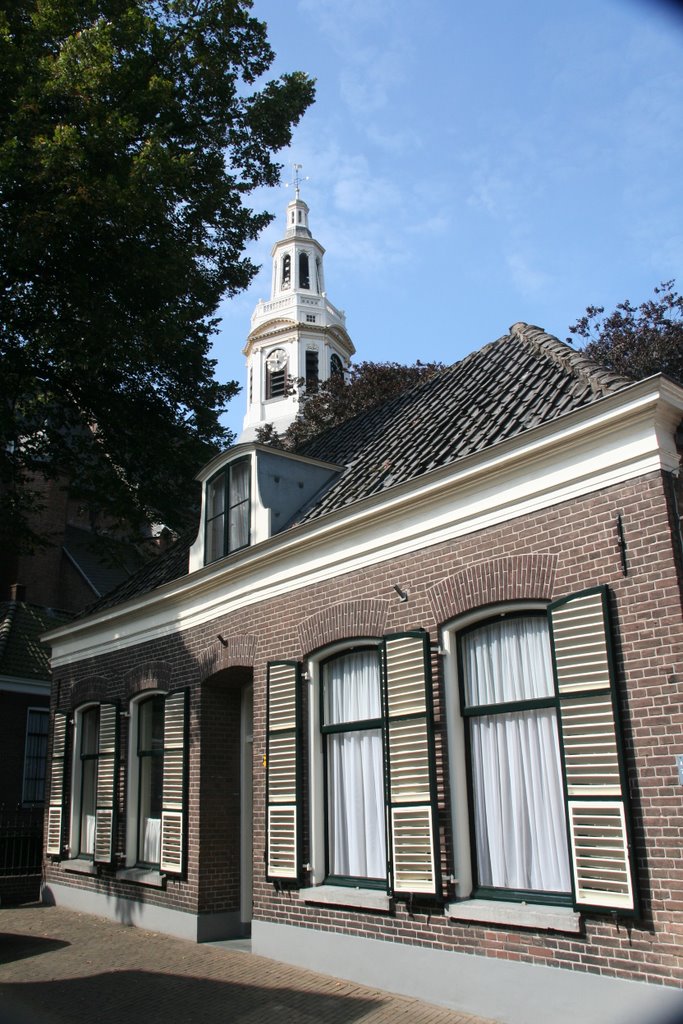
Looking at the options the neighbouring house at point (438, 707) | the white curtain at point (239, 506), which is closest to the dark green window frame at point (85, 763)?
the neighbouring house at point (438, 707)

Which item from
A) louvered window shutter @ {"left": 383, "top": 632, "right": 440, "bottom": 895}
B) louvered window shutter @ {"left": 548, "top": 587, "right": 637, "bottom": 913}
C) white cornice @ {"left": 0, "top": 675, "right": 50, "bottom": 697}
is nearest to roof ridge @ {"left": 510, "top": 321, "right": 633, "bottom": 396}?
louvered window shutter @ {"left": 548, "top": 587, "right": 637, "bottom": 913}

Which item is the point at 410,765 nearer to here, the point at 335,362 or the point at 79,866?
the point at 79,866

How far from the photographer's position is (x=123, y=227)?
1284 cm

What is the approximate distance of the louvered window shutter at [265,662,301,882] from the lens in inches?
374

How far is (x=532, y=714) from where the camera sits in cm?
752

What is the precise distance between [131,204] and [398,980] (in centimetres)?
1030

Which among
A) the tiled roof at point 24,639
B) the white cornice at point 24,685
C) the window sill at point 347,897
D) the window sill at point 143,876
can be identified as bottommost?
the window sill at point 143,876

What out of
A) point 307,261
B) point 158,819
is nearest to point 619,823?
point 158,819

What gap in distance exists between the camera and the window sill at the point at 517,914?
655 cm

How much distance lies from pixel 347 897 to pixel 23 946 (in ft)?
16.9

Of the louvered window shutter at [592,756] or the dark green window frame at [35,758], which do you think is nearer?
the louvered window shutter at [592,756]

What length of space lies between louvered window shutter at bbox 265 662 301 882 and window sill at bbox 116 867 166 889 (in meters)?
2.81

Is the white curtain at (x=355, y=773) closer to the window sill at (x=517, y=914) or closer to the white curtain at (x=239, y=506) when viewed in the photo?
the window sill at (x=517, y=914)

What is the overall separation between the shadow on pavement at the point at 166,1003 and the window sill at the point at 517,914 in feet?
4.09
